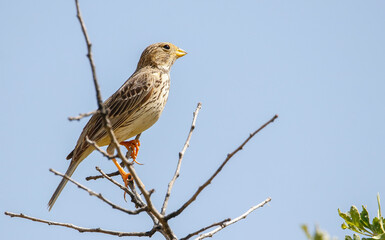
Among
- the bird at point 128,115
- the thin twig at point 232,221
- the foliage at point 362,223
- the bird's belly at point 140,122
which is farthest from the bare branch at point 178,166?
the bird's belly at point 140,122

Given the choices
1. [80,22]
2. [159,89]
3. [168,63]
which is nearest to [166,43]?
[168,63]

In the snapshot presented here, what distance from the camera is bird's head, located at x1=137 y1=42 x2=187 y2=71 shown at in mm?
8930

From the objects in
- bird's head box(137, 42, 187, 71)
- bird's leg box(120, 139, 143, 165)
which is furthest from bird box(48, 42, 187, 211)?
bird's head box(137, 42, 187, 71)

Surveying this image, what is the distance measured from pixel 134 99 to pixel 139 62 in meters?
1.90

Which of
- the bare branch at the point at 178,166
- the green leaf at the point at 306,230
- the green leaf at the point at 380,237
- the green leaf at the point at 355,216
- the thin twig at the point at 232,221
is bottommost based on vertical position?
the green leaf at the point at 306,230

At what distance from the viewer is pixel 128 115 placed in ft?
24.6

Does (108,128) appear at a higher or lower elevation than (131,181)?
lower

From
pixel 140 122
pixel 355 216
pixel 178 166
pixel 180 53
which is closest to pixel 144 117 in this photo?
pixel 140 122

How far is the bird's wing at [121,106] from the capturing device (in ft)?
24.4

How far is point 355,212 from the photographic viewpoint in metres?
3.13

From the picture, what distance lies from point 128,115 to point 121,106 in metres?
0.29

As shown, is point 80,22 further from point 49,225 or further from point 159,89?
point 159,89

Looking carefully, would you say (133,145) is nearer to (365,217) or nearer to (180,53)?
(180,53)

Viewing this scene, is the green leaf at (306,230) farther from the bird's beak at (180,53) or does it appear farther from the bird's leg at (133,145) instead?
the bird's beak at (180,53)
